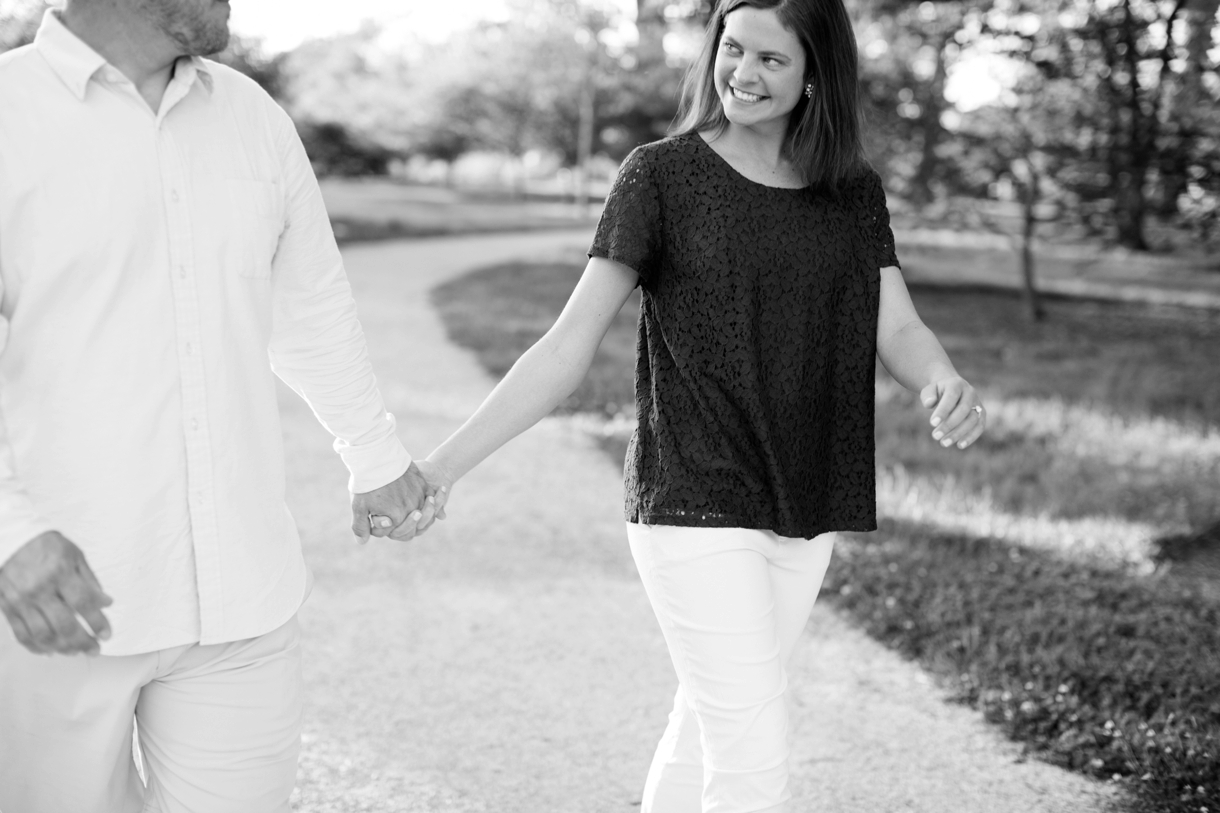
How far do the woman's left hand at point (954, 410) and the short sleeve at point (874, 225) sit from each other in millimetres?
327

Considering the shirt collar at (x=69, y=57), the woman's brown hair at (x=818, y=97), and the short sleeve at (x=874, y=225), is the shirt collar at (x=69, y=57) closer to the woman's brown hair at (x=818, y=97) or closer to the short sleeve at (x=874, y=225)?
the woman's brown hair at (x=818, y=97)

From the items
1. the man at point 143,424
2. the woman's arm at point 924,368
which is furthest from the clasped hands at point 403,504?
the woman's arm at point 924,368

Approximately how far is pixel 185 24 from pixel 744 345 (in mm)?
1197

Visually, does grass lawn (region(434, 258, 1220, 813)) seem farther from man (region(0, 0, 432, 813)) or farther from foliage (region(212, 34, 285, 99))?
foliage (region(212, 34, 285, 99))

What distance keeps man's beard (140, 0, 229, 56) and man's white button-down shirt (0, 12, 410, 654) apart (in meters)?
0.06

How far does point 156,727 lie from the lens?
7.39 ft

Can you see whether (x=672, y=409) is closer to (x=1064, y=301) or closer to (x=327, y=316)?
(x=327, y=316)

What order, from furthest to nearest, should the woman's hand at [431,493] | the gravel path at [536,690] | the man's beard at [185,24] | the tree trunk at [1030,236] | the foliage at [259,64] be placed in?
the foliage at [259,64], the tree trunk at [1030,236], the gravel path at [536,690], the woman's hand at [431,493], the man's beard at [185,24]

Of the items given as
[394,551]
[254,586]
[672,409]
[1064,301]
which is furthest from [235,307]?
[1064,301]

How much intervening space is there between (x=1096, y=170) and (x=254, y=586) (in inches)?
501

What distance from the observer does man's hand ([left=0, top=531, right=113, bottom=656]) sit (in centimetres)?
179

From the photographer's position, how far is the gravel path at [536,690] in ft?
11.9

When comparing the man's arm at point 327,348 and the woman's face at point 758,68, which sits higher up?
the woman's face at point 758,68

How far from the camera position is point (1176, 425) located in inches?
365
